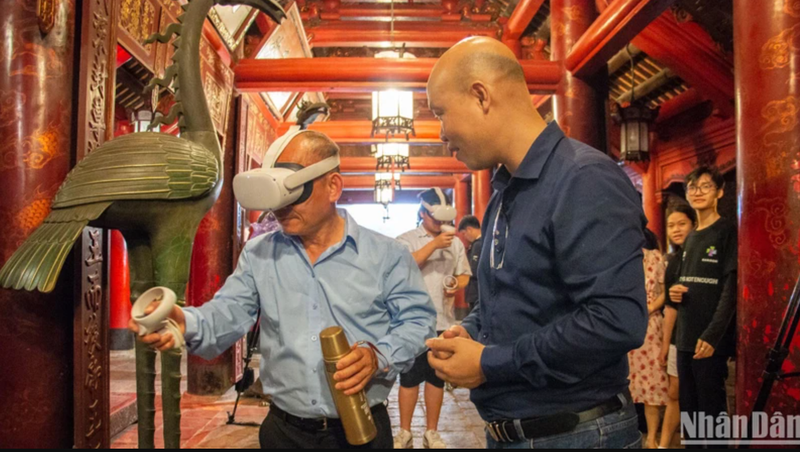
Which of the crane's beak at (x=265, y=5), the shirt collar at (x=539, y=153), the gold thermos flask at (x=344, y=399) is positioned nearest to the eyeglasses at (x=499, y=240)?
the shirt collar at (x=539, y=153)

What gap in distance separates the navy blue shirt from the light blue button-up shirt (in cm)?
38

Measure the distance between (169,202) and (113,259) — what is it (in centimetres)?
679

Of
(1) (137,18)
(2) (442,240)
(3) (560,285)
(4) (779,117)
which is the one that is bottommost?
(3) (560,285)

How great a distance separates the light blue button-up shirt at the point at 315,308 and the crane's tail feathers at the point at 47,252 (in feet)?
1.32

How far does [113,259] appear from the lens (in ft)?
24.7

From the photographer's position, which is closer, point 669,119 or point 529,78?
point 529,78

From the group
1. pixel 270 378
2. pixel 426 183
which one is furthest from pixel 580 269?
pixel 426 183

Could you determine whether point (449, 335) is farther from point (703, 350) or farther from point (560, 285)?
point (703, 350)

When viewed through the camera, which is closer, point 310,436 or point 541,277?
point 541,277

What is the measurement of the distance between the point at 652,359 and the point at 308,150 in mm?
3013

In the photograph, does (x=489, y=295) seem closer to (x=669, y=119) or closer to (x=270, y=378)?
(x=270, y=378)

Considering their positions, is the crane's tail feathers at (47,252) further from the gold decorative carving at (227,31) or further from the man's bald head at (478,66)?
the gold decorative carving at (227,31)

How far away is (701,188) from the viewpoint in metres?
3.02

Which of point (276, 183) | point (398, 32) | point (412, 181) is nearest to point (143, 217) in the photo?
point (276, 183)
